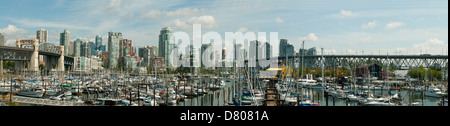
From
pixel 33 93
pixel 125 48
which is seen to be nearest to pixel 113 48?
pixel 125 48

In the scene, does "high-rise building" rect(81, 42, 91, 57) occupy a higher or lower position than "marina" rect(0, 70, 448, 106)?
higher

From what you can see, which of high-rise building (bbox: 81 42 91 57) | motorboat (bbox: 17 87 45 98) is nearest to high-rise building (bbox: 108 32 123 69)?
high-rise building (bbox: 81 42 91 57)

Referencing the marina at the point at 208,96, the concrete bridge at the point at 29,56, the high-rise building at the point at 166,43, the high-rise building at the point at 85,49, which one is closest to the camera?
the marina at the point at 208,96

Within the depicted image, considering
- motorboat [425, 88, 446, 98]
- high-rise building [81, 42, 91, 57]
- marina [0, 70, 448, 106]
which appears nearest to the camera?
marina [0, 70, 448, 106]

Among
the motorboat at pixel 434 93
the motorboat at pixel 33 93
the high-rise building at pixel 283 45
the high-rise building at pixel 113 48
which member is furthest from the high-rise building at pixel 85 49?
the motorboat at pixel 434 93

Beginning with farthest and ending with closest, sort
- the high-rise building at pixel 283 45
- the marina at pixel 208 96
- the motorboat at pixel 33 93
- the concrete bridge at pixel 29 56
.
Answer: the high-rise building at pixel 283 45 → the concrete bridge at pixel 29 56 → the motorboat at pixel 33 93 → the marina at pixel 208 96

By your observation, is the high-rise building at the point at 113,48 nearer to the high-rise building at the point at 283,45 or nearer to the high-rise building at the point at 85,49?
the high-rise building at the point at 85,49

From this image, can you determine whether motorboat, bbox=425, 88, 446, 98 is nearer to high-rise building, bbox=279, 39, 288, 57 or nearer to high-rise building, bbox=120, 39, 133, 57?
high-rise building, bbox=279, 39, 288, 57
